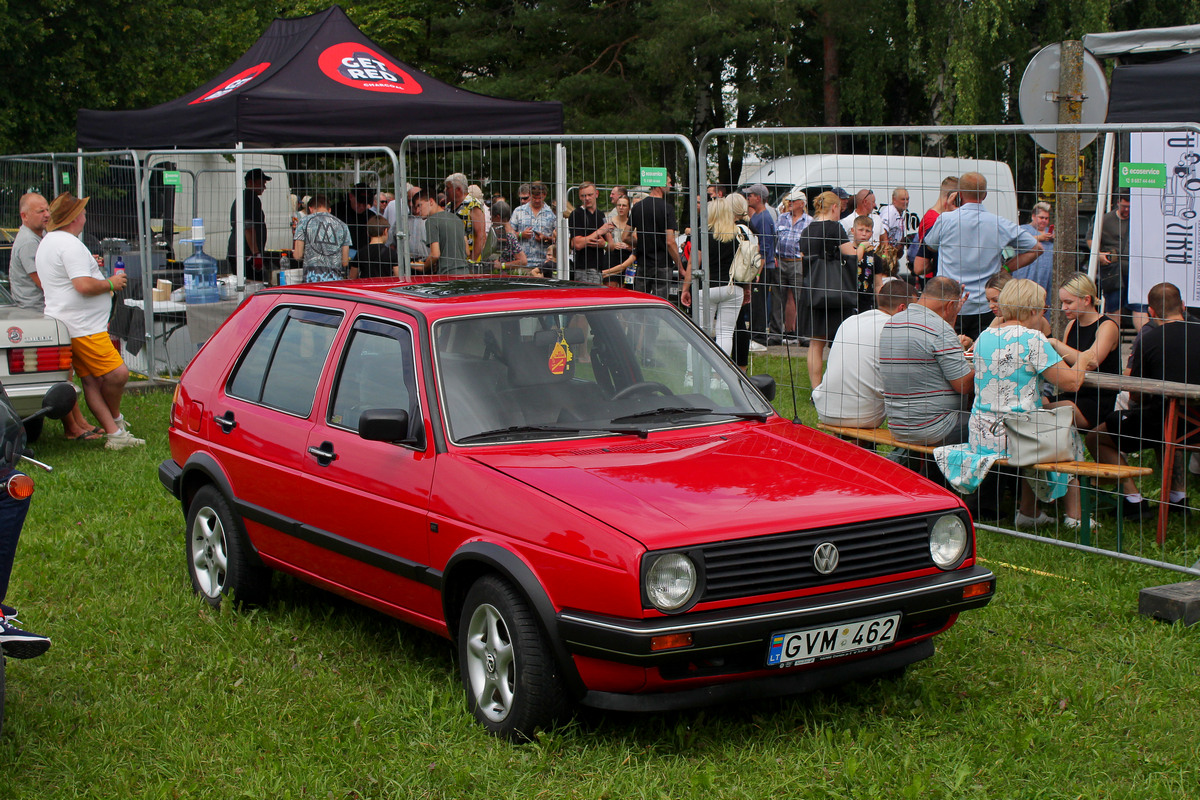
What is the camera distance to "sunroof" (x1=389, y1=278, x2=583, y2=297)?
538cm

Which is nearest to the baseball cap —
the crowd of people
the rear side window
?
the crowd of people

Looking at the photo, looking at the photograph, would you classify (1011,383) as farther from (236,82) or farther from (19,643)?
(236,82)

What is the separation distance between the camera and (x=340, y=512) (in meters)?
A: 5.03

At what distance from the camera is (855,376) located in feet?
25.2

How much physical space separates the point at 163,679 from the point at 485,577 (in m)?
1.74

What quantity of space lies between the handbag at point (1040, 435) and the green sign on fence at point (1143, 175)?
1383 mm

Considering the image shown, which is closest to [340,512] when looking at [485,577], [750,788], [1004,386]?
[485,577]

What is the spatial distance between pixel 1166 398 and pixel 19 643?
5765mm

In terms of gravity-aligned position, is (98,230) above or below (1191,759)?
above

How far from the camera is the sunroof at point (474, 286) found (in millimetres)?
5375

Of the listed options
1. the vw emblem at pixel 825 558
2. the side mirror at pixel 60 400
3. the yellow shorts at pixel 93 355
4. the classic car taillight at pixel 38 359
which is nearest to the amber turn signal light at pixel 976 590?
the vw emblem at pixel 825 558

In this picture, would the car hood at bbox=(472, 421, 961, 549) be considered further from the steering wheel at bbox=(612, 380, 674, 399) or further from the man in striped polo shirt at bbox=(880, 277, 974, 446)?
the man in striped polo shirt at bbox=(880, 277, 974, 446)

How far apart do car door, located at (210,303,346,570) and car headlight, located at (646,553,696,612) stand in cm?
195

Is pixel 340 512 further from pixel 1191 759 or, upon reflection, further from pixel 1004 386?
pixel 1004 386
